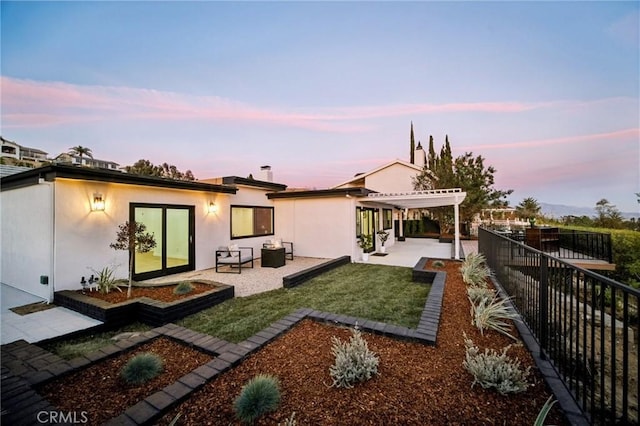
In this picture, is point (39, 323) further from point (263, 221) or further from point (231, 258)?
point (263, 221)

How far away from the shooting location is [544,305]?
9.32 ft

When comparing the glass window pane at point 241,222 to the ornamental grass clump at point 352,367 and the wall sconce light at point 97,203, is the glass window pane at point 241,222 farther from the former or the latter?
the ornamental grass clump at point 352,367

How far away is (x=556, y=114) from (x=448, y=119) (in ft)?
14.0

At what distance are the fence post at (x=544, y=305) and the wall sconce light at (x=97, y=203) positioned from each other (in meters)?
8.47

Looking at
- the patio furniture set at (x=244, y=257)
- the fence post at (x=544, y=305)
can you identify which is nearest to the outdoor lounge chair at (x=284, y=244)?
the patio furniture set at (x=244, y=257)

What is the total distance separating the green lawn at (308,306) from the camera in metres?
3.95

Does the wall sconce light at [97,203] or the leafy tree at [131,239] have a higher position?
the wall sconce light at [97,203]

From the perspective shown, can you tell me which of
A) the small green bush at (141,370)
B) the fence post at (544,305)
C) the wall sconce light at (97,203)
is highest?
the wall sconce light at (97,203)

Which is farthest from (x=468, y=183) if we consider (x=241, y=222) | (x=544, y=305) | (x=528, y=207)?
(x=544, y=305)

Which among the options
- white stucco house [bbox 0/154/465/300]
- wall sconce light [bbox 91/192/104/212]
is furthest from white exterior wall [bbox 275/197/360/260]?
wall sconce light [bbox 91/192/104/212]

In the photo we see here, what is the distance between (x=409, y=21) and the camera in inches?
321

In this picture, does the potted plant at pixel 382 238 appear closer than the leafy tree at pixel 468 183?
Yes

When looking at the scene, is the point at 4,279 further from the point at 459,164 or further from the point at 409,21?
the point at 459,164

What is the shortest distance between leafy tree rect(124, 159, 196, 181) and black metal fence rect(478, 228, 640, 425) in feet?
82.1
